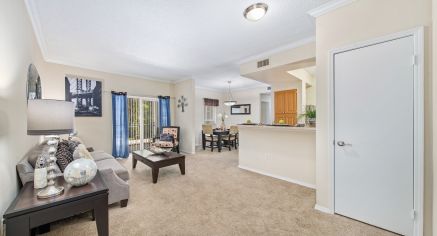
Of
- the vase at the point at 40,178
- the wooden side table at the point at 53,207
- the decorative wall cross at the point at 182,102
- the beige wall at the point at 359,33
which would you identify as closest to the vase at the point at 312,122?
the beige wall at the point at 359,33

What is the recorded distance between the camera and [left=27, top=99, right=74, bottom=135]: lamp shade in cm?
130

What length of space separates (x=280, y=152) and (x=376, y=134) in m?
1.73

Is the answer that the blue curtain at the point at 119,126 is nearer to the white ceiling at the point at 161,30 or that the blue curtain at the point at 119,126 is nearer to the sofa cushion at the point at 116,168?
the white ceiling at the point at 161,30

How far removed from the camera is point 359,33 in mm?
1963

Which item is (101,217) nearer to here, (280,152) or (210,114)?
(280,152)

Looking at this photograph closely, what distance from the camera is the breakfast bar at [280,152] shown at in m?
3.07

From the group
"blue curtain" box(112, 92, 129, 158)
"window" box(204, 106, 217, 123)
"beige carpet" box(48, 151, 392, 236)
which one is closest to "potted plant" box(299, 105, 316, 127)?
"beige carpet" box(48, 151, 392, 236)

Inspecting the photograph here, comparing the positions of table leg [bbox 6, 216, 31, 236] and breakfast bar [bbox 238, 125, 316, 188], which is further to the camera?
breakfast bar [bbox 238, 125, 316, 188]

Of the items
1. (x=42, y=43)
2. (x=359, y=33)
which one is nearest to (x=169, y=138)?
(x=42, y=43)

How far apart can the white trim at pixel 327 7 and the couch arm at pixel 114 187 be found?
10.9 ft

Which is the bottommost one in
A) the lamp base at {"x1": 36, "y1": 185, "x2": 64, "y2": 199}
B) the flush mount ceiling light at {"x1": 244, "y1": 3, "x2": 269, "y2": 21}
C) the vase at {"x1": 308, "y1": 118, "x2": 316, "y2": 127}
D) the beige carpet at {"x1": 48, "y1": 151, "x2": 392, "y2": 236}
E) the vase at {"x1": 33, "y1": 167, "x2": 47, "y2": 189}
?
the beige carpet at {"x1": 48, "y1": 151, "x2": 392, "y2": 236}

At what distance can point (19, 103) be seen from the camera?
1.73 meters

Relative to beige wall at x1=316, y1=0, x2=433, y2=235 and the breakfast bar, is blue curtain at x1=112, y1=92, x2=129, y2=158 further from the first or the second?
beige wall at x1=316, y1=0, x2=433, y2=235

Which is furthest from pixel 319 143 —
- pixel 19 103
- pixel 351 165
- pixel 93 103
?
pixel 93 103
